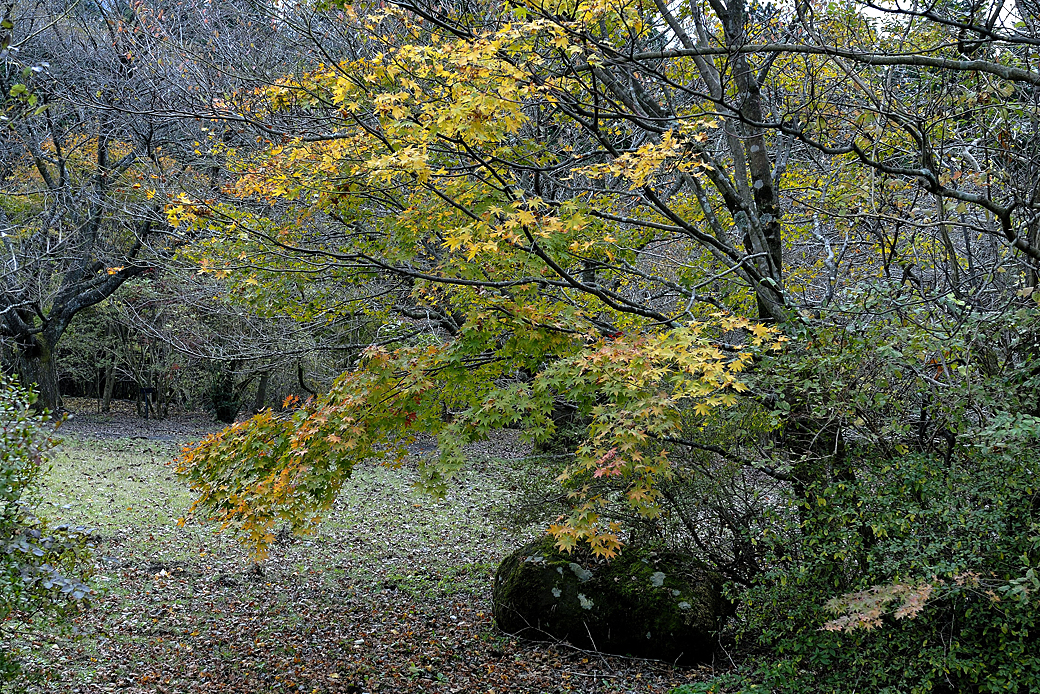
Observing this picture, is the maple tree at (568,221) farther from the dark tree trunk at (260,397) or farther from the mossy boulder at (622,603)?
the dark tree trunk at (260,397)

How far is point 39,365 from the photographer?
61.2 feet

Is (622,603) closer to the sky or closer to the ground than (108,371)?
closer to the ground

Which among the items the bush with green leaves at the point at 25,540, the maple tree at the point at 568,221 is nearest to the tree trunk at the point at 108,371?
the maple tree at the point at 568,221

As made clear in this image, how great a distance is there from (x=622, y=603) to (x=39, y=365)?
678 inches

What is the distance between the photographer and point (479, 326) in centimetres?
526

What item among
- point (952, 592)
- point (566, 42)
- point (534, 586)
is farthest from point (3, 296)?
point (952, 592)

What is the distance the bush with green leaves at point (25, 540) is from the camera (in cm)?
407

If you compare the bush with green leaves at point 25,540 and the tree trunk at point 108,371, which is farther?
the tree trunk at point 108,371

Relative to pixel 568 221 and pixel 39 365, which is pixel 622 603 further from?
pixel 39 365

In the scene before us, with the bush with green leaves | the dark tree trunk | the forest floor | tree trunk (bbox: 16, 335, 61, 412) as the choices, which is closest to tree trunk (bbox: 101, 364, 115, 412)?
the dark tree trunk

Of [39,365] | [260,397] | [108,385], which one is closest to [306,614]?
[39,365]

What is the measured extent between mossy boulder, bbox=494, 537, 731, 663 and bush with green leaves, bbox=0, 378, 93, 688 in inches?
165

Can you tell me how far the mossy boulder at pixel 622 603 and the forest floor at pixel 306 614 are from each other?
17 cm

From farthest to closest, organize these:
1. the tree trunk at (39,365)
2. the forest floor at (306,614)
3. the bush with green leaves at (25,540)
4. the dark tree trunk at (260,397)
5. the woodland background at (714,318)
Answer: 1. the dark tree trunk at (260,397)
2. the tree trunk at (39,365)
3. the forest floor at (306,614)
4. the woodland background at (714,318)
5. the bush with green leaves at (25,540)
